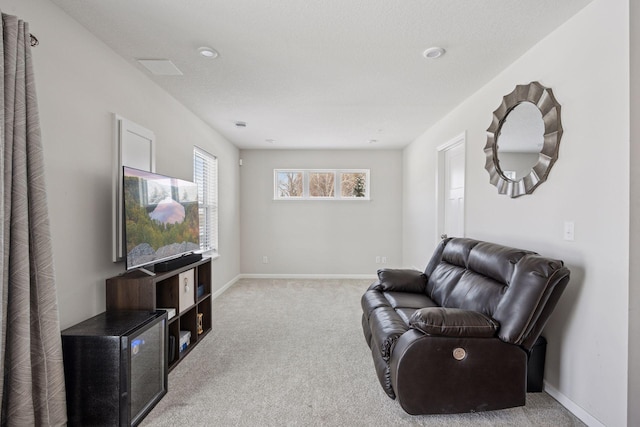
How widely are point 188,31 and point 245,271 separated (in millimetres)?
4476

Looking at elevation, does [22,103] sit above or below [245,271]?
above

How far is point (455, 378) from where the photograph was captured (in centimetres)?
181

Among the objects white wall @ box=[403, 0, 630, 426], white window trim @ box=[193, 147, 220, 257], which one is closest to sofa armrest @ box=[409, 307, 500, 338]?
white wall @ box=[403, 0, 630, 426]

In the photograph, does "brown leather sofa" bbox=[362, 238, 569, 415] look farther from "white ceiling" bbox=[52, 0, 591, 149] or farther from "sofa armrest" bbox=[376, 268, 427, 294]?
"white ceiling" bbox=[52, 0, 591, 149]

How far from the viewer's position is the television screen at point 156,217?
2.20 metres

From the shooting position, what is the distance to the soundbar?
2.50 meters

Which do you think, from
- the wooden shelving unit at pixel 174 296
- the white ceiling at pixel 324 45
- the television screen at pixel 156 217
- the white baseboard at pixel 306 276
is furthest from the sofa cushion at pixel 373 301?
the white baseboard at pixel 306 276

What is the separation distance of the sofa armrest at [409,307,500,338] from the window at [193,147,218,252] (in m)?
3.26

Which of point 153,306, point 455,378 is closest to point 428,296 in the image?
point 455,378

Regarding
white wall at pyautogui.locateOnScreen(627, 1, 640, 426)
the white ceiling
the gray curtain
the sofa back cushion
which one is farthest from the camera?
the white ceiling

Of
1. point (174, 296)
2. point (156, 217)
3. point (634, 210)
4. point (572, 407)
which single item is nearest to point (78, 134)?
point (156, 217)

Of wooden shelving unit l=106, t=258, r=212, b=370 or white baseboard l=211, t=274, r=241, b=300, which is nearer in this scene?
wooden shelving unit l=106, t=258, r=212, b=370

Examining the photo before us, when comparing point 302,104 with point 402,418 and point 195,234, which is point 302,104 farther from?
point 402,418

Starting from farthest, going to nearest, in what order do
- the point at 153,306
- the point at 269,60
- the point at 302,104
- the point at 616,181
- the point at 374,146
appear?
1. the point at 374,146
2. the point at 302,104
3. the point at 269,60
4. the point at 153,306
5. the point at 616,181
